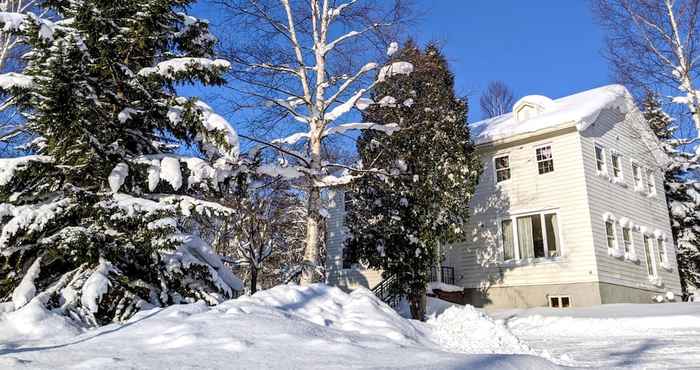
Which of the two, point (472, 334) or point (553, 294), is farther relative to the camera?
point (553, 294)

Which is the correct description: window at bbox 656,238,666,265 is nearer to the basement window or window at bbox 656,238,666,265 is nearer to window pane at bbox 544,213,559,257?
window pane at bbox 544,213,559,257

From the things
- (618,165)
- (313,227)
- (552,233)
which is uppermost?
(618,165)

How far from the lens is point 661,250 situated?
1920cm

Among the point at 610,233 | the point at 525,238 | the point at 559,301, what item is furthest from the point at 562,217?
the point at 559,301

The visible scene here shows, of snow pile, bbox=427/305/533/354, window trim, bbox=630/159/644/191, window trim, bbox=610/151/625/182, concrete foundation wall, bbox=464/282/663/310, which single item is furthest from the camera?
window trim, bbox=630/159/644/191

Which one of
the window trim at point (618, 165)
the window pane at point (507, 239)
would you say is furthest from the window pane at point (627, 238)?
the window pane at point (507, 239)

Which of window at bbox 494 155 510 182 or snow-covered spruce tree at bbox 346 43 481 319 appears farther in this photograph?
window at bbox 494 155 510 182

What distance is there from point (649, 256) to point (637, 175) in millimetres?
3125

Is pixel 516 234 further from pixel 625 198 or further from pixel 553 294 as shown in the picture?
pixel 625 198

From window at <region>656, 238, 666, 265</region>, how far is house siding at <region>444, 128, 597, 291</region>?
5507mm

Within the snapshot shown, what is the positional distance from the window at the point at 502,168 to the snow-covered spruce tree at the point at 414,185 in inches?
115

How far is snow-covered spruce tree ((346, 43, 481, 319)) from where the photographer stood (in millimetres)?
13797

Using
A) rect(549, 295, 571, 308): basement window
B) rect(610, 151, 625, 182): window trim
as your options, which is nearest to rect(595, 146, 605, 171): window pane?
rect(610, 151, 625, 182): window trim

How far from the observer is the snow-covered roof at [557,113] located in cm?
1612
